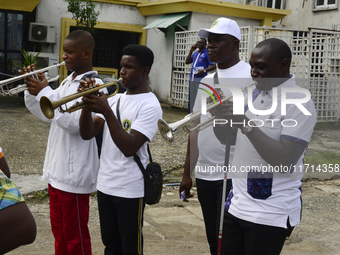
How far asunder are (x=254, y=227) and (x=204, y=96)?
0.83m

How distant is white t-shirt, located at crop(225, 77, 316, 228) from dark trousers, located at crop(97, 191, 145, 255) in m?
0.72

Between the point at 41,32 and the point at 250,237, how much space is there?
11319 millimetres

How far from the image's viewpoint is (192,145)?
3.16 m

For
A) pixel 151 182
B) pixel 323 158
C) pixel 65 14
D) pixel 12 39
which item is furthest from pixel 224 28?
pixel 12 39

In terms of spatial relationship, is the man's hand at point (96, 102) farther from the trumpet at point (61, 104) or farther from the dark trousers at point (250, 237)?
the dark trousers at point (250, 237)

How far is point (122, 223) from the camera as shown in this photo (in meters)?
2.71

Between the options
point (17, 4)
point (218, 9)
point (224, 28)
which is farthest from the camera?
point (218, 9)

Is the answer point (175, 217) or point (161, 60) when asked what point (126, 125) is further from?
point (161, 60)

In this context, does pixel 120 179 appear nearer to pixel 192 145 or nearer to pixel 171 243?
pixel 192 145

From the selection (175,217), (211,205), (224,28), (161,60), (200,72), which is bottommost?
(175,217)

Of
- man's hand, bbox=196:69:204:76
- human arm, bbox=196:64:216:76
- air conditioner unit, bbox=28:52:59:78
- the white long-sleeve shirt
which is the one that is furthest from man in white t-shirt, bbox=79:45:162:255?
Answer: air conditioner unit, bbox=28:52:59:78

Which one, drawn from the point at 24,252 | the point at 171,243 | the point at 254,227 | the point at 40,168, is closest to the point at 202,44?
the point at 40,168

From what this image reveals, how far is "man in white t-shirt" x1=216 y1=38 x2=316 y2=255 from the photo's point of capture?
6.91 feet

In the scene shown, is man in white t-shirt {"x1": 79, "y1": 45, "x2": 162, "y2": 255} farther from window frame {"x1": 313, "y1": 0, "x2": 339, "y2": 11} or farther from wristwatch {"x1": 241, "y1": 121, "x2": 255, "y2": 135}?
window frame {"x1": 313, "y1": 0, "x2": 339, "y2": 11}
